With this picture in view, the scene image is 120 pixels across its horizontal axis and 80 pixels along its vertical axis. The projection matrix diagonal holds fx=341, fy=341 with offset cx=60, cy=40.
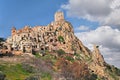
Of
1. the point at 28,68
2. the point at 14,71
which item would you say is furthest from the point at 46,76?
the point at 14,71

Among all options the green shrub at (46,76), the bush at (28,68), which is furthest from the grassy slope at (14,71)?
the green shrub at (46,76)

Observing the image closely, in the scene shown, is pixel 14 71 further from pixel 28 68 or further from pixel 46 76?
pixel 46 76

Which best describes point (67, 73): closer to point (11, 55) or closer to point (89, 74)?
point (89, 74)

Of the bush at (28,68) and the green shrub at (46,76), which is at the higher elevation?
the bush at (28,68)

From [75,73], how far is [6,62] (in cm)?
3720

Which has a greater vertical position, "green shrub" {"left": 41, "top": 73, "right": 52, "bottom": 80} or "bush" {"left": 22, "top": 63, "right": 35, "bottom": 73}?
"bush" {"left": 22, "top": 63, "right": 35, "bottom": 73}

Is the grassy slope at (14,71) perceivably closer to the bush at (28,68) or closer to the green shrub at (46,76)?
the bush at (28,68)

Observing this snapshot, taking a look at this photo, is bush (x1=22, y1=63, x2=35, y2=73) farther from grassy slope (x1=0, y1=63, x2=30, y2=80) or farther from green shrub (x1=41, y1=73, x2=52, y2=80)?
green shrub (x1=41, y1=73, x2=52, y2=80)

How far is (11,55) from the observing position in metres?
196

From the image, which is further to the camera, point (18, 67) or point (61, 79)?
point (18, 67)

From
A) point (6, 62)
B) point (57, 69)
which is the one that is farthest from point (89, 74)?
point (6, 62)

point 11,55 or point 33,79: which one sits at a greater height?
point 11,55

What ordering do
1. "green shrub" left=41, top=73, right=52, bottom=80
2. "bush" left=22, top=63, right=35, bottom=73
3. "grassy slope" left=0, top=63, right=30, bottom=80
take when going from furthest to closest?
1. "bush" left=22, top=63, right=35, bottom=73
2. "green shrub" left=41, top=73, right=52, bottom=80
3. "grassy slope" left=0, top=63, right=30, bottom=80

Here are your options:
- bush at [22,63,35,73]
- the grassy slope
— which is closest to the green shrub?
the grassy slope
